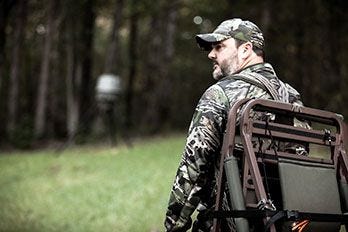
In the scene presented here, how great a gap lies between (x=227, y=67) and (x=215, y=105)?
337 millimetres

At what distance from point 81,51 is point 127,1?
2.43m

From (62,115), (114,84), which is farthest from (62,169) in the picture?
(62,115)

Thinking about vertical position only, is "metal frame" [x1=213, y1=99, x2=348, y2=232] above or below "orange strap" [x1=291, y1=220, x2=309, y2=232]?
above

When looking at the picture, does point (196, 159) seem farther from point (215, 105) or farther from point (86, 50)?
point (86, 50)

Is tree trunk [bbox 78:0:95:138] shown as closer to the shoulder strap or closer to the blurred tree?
the blurred tree

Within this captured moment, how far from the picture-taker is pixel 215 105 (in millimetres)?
3637

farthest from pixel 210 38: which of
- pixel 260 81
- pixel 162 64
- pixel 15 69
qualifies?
pixel 162 64

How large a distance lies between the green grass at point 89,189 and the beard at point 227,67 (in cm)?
381

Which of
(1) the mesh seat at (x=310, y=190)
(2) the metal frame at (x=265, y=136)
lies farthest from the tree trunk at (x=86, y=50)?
(1) the mesh seat at (x=310, y=190)

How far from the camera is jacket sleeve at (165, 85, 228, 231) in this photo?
3605mm

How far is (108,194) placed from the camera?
10.3m

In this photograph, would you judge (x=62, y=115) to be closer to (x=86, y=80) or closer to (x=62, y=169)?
(x=86, y=80)

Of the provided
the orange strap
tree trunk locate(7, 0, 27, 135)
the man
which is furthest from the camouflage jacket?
tree trunk locate(7, 0, 27, 135)

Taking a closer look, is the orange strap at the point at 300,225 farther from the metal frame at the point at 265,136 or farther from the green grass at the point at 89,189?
the green grass at the point at 89,189
